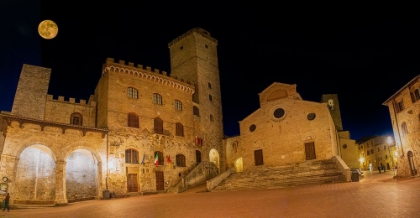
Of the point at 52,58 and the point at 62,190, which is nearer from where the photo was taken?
the point at 62,190

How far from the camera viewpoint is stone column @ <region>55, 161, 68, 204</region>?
2083cm

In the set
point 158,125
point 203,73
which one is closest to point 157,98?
point 158,125

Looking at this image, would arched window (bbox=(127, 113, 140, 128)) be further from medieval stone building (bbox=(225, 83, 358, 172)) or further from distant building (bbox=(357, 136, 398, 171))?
distant building (bbox=(357, 136, 398, 171))

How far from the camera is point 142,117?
29.4 m

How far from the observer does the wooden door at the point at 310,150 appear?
29719 millimetres

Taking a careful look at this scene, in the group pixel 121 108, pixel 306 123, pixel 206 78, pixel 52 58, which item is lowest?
pixel 306 123

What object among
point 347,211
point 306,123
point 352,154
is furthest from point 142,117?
point 352,154

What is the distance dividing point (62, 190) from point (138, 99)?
38.0ft

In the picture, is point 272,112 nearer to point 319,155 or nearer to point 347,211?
point 319,155

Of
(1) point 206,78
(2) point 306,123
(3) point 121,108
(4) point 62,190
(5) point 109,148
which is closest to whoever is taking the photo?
(4) point 62,190

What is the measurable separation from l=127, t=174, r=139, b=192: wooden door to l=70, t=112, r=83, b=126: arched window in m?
7.54

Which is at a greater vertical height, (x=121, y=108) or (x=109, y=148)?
(x=121, y=108)

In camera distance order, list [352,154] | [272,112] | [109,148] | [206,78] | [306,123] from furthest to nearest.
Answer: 1. [352,154]
2. [206,78]
3. [272,112]
4. [306,123]
5. [109,148]

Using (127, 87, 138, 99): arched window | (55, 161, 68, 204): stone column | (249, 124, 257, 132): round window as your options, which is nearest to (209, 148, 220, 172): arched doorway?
(249, 124, 257, 132): round window
